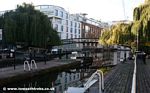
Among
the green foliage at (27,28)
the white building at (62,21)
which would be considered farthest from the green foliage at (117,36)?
the white building at (62,21)

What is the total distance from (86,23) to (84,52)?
174 feet

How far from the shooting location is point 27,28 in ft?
128

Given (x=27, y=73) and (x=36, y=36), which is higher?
(x=36, y=36)

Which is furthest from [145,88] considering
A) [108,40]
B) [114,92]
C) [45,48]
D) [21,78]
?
[45,48]

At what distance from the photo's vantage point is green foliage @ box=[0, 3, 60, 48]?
126ft

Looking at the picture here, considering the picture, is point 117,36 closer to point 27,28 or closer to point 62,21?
point 27,28

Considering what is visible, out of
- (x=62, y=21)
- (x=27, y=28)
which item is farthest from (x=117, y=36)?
(x=62, y=21)

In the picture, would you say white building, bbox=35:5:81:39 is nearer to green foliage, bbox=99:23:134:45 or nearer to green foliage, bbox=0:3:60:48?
green foliage, bbox=0:3:60:48

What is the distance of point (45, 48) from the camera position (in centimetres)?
4322

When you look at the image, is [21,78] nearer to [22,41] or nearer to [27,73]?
[27,73]

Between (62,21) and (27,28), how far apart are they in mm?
46569

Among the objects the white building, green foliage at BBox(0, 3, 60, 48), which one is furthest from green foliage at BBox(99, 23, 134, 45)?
the white building

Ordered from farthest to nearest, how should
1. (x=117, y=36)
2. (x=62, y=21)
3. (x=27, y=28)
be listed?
(x=62, y=21) → (x=27, y=28) → (x=117, y=36)

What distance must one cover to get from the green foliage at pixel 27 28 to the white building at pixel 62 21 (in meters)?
32.6
